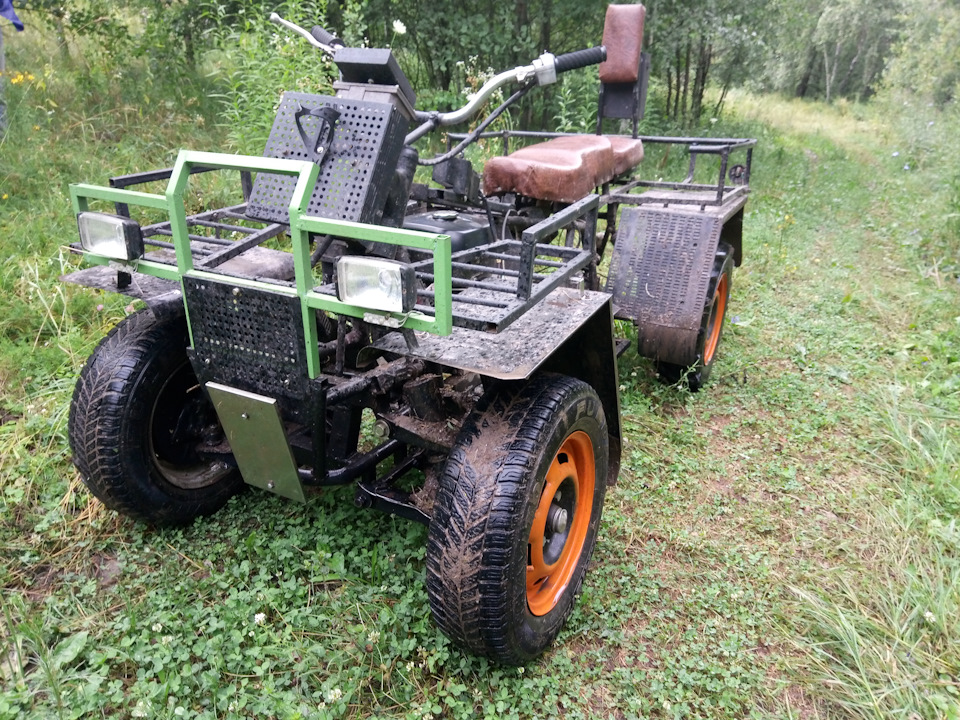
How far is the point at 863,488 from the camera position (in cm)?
329

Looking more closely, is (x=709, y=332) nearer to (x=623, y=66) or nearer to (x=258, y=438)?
(x=623, y=66)

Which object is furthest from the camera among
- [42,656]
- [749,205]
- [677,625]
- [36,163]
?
[749,205]

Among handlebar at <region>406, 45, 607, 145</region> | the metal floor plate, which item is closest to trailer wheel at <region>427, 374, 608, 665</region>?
the metal floor plate

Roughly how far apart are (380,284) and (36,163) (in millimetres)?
4860

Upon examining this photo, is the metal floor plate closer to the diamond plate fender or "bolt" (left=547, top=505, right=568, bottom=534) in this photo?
"bolt" (left=547, top=505, right=568, bottom=534)

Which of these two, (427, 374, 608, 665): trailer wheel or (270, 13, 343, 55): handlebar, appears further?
(270, 13, 343, 55): handlebar

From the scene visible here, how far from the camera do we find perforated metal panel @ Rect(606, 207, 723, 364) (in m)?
3.56

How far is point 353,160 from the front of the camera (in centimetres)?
218

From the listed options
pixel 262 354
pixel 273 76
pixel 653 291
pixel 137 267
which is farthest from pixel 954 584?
pixel 273 76

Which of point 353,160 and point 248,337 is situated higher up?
point 353,160

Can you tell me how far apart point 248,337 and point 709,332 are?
3.04m

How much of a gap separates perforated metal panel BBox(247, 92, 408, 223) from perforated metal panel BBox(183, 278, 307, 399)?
39 cm

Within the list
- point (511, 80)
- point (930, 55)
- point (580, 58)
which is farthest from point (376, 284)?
point (930, 55)

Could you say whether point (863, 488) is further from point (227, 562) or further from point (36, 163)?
point (36, 163)
